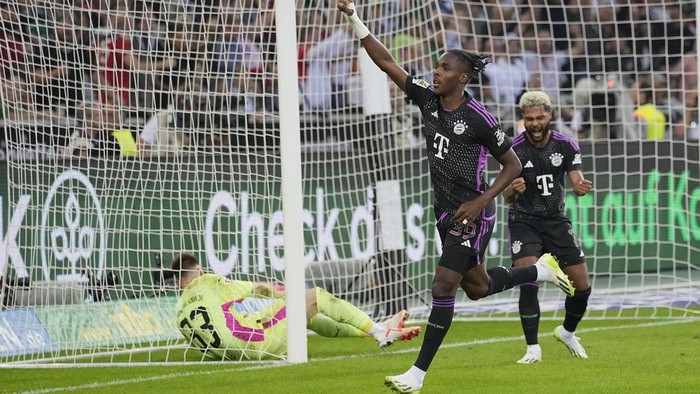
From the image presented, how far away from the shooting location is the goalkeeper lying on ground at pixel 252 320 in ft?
31.3

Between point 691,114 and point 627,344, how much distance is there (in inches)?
251

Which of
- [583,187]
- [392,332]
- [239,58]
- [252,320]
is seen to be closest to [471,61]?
[583,187]

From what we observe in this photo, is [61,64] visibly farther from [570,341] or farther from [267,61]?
[570,341]

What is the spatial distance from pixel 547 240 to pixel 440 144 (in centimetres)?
219

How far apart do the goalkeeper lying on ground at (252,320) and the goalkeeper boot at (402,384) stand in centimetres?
227

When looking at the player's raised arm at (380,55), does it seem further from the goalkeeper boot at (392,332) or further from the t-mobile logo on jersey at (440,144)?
the goalkeeper boot at (392,332)

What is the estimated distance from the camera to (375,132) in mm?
12391

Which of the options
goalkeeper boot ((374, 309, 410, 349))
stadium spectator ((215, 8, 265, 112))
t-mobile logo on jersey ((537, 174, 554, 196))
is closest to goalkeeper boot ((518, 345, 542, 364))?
goalkeeper boot ((374, 309, 410, 349))

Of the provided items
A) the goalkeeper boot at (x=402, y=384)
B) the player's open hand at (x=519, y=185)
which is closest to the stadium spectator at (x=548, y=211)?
the player's open hand at (x=519, y=185)

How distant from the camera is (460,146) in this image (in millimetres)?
7609

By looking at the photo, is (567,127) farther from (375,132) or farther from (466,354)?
(466,354)

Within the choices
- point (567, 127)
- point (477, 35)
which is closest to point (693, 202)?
point (567, 127)

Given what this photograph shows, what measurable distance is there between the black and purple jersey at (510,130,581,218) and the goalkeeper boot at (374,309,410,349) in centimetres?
124

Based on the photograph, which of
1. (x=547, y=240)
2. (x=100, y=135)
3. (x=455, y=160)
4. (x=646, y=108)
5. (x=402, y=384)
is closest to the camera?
(x=402, y=384)
